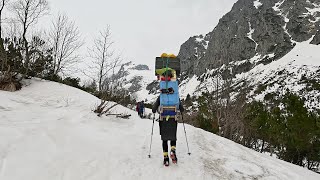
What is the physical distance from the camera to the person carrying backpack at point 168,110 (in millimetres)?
5252

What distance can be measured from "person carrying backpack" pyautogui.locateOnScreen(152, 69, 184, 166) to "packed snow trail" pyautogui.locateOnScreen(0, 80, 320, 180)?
0.52 metres

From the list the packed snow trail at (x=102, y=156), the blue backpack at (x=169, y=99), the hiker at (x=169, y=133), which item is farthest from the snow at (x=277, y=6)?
the hiker at (x=169, y=133)

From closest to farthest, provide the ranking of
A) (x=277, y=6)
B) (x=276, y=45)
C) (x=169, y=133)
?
(x=169, y=133)
(x=276, y=45)
(x=277, y=6)

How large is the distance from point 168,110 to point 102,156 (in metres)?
1.58

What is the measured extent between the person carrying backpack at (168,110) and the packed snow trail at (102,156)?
52cm

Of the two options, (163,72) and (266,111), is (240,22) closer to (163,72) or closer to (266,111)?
Answer: (266,111)

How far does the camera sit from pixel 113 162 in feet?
16.2

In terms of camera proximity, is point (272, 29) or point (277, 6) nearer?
point (272, 29)

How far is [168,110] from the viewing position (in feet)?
17.7

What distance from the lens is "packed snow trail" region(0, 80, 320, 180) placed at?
4250 millimetres

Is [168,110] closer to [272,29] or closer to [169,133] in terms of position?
[169,133]

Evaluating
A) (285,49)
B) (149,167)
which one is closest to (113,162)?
(149,167)

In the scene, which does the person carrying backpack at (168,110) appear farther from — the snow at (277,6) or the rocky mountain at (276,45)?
the snow at (277,6)

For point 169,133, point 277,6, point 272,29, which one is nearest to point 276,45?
point 272,29
